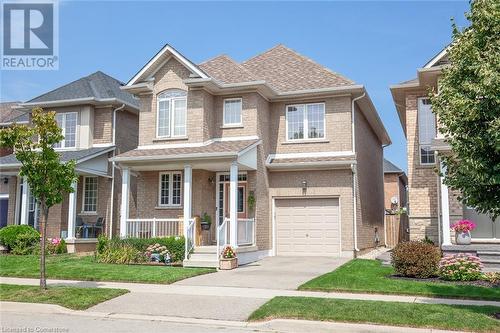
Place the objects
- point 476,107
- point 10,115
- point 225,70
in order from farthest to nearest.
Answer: point 10,115, point 225,70, point 476,107

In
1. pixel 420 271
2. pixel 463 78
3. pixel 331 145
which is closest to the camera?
pixel 463 78

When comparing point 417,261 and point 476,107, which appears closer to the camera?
point 476,107

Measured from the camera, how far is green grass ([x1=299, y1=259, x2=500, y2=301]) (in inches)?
445

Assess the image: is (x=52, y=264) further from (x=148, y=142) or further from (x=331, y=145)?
(x=331, y=145)

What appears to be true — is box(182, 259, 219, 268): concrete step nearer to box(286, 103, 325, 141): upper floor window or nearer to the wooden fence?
box(286, 103, 325, 141): upper floor window

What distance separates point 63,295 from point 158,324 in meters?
3.32

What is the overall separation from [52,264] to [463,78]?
45.3 feet

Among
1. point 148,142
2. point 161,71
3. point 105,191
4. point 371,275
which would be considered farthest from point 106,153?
point 371,275

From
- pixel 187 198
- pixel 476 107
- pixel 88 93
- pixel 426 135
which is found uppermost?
pixel 88 93

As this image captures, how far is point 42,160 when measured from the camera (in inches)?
468

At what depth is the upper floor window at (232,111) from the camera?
67.0ft

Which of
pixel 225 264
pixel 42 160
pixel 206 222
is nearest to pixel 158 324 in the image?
pixel 42 160

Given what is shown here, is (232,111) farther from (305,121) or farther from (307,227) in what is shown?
(307,227)

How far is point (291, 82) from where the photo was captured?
2161 centimetres
